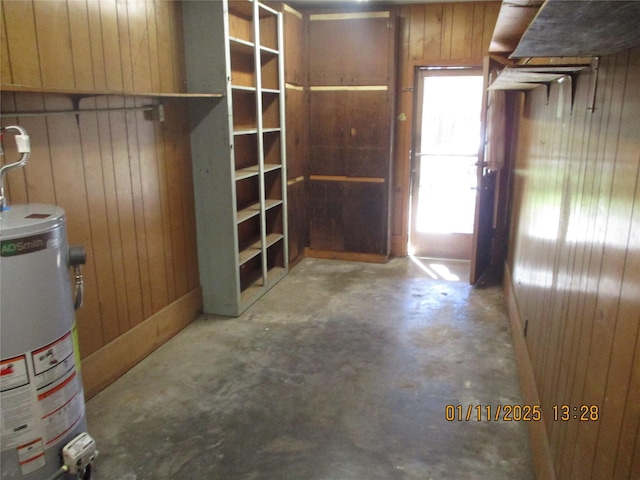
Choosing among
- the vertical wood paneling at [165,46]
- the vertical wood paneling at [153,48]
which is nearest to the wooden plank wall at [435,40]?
the vertical wood paneling at [165,46]

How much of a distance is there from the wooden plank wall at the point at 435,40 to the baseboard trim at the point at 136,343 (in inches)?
106

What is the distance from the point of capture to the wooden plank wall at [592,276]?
3.92ft

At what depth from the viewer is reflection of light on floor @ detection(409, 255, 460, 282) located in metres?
4.65

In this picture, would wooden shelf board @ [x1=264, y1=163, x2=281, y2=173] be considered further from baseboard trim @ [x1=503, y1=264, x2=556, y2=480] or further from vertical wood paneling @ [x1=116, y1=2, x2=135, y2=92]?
baseboard trim @ [x1=503, y1=264, x2=556, y2=480]

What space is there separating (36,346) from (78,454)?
441 mm

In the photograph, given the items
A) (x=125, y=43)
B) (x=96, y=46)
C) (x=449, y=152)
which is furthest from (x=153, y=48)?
(x=449, y=152)

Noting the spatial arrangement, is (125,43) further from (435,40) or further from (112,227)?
(435,40)

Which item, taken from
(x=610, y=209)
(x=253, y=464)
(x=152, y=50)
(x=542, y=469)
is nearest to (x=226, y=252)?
(x=152, y=50)

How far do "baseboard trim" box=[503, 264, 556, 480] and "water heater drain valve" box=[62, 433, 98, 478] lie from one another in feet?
5.52

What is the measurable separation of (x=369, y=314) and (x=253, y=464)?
1.79 m

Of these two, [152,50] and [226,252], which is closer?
[152,50]

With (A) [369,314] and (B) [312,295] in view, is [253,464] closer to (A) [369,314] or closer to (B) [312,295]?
(A) [369,314]

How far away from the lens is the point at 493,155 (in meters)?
4.45

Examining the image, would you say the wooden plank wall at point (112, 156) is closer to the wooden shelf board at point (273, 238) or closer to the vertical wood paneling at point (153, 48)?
the vertical wood paneling at point (153, 48)
